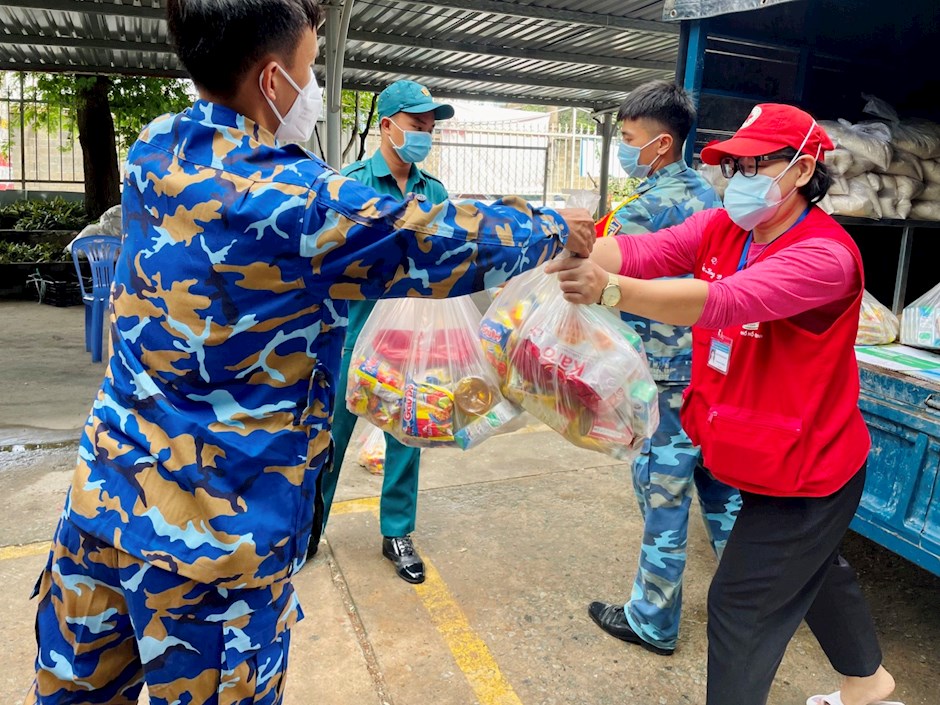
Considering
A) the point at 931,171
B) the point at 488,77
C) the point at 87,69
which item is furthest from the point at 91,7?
the point at 931,171

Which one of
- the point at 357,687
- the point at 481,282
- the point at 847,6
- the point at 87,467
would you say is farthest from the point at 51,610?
the point at 847,6

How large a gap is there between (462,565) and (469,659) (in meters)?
0.63

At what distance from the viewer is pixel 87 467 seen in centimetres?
135

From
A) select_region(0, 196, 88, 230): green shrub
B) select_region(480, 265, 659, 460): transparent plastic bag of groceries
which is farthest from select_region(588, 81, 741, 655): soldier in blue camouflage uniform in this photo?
select_region(0, 196, 88, 230): green shrub

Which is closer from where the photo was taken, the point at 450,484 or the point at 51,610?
the point at 51,610

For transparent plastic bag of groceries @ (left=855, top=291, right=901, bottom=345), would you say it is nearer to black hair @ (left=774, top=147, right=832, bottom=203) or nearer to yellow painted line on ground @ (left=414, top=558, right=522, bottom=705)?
black hair @ (left=774, top=147, right=832, bottom=203)

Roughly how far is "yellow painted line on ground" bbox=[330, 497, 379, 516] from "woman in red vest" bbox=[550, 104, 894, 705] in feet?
6.89

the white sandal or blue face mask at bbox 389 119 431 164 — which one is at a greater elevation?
blue face mask at bbox 389 119 431 164

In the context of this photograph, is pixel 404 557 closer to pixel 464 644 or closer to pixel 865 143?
pixel 464 644

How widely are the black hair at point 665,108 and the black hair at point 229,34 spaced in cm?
152

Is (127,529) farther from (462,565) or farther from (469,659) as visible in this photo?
(462,565)

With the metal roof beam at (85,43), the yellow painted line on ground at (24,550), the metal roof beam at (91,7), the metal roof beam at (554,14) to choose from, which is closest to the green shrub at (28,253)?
the metal roof beam at (85,43)

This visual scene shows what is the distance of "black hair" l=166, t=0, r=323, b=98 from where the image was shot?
1208mm

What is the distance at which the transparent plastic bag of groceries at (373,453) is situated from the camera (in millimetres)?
4121
